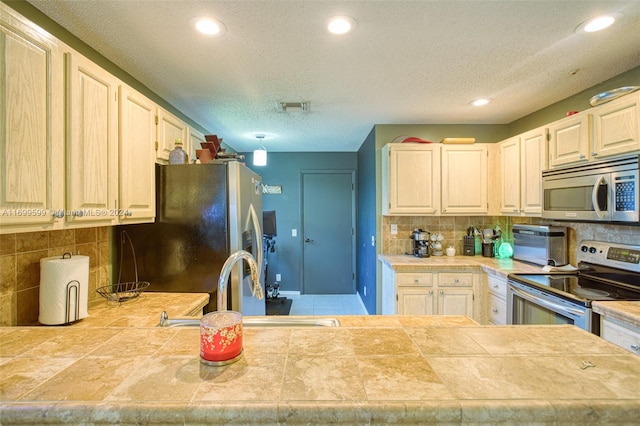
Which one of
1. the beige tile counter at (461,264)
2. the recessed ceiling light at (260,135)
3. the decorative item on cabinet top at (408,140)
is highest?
the recessed ceiling light at (260,135)

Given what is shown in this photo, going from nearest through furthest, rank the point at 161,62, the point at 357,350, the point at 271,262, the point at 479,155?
1. the point at 357,350
2. the point at 161,62
3. the point at 479,155
4. the point at 271,262

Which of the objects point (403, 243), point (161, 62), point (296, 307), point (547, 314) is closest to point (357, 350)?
point (547, 314)

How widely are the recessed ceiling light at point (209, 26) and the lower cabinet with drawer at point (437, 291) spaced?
7.73ft

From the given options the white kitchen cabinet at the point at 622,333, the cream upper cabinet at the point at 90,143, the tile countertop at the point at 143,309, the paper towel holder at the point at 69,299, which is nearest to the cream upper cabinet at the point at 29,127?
the cream upper cabinet at the point at 90,143

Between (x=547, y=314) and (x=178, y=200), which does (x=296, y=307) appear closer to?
(x=178, y=200)

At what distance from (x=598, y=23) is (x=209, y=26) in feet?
6.84

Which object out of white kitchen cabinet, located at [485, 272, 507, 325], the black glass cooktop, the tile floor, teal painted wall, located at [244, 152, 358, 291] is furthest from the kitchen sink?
teal painted wall, located at [244, 152, 358, 291]

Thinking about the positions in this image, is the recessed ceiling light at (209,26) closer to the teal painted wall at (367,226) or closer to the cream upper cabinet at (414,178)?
the cream upper cabinet at (414,178)

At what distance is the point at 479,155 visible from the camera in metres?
3.04

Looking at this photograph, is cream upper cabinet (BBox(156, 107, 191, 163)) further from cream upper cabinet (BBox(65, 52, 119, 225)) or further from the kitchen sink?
the kitchen sink

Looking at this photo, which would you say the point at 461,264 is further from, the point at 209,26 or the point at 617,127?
the point at 209,26

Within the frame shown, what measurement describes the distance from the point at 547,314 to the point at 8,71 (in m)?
3.09

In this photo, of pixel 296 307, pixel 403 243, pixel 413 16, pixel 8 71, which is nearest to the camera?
pixel 8 71

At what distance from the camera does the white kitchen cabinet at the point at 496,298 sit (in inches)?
95.7
